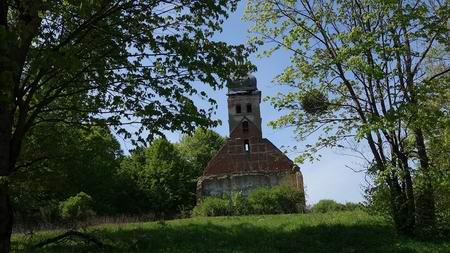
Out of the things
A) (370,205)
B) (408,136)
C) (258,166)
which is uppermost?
(258,166)

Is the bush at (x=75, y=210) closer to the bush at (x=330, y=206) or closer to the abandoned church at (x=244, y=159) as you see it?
the bush at (x=330, y=206)

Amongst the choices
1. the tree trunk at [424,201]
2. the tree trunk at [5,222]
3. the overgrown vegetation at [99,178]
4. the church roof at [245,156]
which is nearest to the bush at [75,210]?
the overgrown vegetation at [99,178]

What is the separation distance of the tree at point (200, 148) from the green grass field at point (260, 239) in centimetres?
5657

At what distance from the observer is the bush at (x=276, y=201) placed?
32.6 meters

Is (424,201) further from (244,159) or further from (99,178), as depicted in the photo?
(99,178)

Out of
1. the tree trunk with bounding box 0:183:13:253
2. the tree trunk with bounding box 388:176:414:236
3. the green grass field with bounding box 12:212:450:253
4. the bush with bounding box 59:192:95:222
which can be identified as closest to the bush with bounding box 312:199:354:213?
the green grass field with bounding box 12:212:450:253

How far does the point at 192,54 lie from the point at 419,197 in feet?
29.8

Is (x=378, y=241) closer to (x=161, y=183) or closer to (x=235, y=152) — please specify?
(x=235, y=152)

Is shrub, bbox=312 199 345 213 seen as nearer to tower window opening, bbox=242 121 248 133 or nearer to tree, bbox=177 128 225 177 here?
tower window opening, bbox=242 121 248 133

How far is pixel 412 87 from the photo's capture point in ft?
52.5

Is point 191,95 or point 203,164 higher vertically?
point 203,164

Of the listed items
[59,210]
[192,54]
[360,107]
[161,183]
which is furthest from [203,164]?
[192,54]

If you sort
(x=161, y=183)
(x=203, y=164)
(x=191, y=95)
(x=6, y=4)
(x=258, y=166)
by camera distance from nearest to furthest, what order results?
(x=6, y=4) → (x=191, y=95) → (x=258, y=166) → (x=161, y=183) → (x=203, y=164)

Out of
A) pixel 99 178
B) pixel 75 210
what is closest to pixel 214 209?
pixel 75 210
